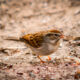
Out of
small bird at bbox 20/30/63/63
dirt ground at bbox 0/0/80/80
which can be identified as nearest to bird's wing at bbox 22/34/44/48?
small bird at bbox 20/30/63/63

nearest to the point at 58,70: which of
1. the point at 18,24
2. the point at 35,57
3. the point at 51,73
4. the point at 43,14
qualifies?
the point at 51,73

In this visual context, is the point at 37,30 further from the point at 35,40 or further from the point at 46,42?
the point at 46,42

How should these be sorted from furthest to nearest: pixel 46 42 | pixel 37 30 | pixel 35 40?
pixel 37 30, pixel 35 40, pixel 46 42

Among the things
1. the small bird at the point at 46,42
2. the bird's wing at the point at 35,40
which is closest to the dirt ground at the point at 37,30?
the small bird at the point at 46,42

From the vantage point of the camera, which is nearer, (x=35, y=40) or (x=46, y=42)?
(x=46, y=42)

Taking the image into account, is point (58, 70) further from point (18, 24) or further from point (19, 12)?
point (19, 12)

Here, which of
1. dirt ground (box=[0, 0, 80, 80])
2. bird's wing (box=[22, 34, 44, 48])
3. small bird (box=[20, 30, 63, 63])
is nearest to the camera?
dirt ground (box=[0, 0, 80, 80])

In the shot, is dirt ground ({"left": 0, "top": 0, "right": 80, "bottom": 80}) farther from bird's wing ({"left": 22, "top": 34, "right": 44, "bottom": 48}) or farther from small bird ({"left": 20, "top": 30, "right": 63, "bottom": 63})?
bird's wing ({"left": 22, "top": 34, "right": 44, "bottom": 48})

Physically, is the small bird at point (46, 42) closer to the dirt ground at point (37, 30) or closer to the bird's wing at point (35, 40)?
the bird's wing at point (35, 40)

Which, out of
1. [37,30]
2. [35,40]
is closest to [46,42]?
[35,40]
